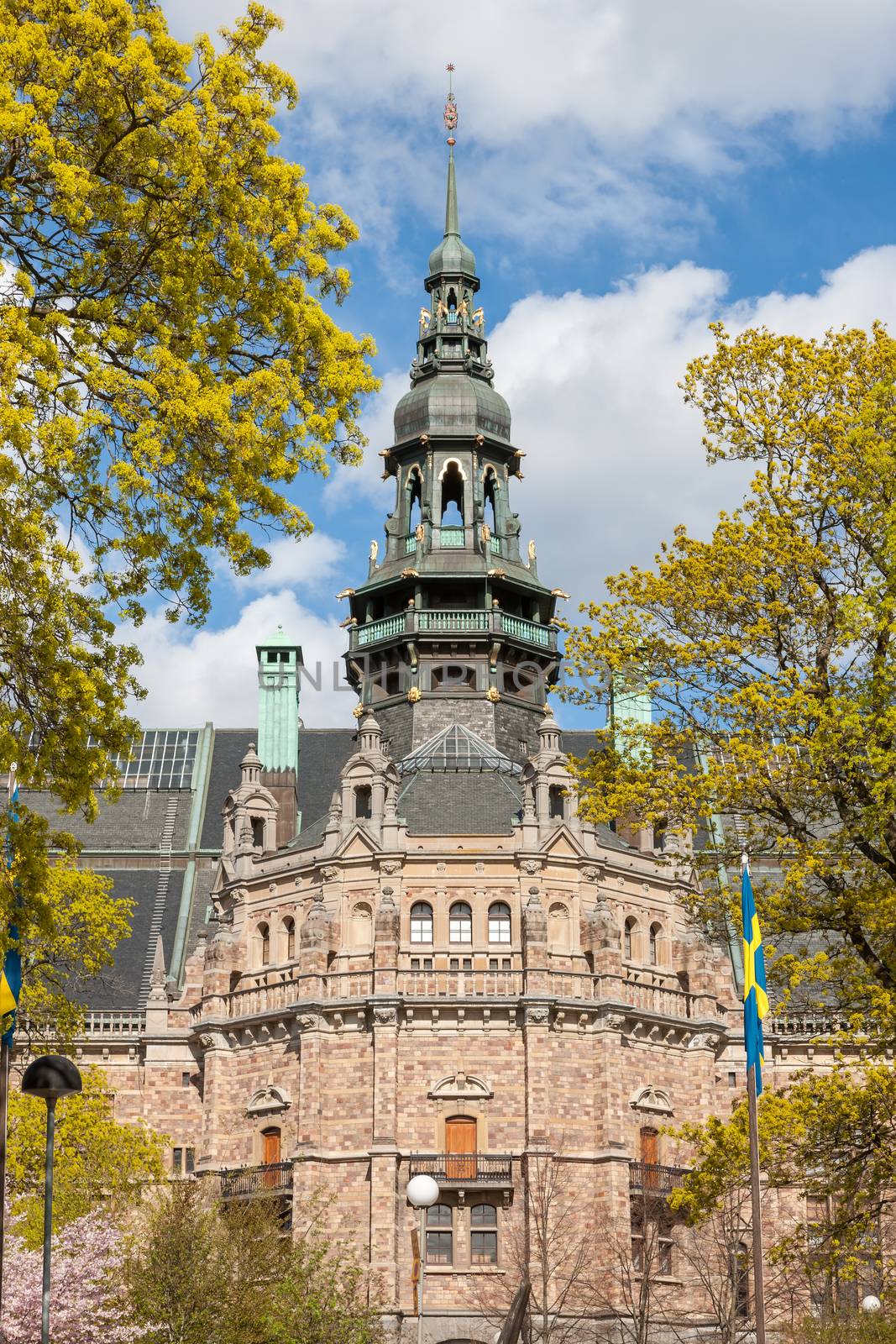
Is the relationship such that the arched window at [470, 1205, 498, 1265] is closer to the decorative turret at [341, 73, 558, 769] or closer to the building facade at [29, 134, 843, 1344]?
the building facade at [29, 134, 843, 1344]

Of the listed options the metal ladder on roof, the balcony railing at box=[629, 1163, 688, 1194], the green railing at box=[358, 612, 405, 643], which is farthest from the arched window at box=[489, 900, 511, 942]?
the metal ladder on roof

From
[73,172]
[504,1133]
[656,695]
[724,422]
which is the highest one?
[724,422]

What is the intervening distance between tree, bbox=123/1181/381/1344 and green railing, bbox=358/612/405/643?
26643 millimetres

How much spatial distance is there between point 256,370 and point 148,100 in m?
3.49

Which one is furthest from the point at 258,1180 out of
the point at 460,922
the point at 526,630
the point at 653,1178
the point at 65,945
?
the point at 526,630

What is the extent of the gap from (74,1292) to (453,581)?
35.4 metres

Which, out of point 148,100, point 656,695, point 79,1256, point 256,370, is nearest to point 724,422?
point 656,695

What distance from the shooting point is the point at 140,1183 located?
50594 millimetres

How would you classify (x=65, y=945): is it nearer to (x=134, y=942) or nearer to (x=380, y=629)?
(x=134, y=942)

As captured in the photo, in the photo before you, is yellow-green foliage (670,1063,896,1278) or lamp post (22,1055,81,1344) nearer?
lamp post (22,1055,81,1344)

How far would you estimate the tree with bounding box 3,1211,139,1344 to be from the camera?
39.3 m

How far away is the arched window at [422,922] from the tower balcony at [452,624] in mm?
12350

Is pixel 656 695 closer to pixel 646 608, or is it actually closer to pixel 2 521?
pixel 646 608

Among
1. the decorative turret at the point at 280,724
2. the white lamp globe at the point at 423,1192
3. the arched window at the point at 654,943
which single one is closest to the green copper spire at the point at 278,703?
the decorative turret at the point at 280,724
